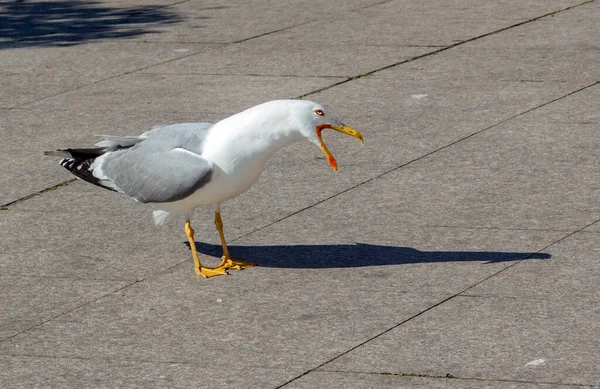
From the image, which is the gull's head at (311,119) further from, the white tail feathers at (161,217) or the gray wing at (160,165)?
the white tail feathers at (161,217)

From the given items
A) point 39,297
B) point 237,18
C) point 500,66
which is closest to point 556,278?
point 39,297

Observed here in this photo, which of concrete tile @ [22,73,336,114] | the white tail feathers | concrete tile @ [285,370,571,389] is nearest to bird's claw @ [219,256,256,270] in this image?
the white tail feathers

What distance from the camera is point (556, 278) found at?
652cm

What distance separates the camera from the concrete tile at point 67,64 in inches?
451

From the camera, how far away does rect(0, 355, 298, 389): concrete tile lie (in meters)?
5.50

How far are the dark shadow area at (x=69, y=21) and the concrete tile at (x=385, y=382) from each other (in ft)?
28.3

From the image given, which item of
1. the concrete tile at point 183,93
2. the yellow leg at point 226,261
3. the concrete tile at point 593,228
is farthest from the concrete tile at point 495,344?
the concrete tile at point 183,93

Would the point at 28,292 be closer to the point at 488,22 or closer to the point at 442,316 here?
the point at 442,316

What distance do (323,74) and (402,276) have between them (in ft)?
16.3

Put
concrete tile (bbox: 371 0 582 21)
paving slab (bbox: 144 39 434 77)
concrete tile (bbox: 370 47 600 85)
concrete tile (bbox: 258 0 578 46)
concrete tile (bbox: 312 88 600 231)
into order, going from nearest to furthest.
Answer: concrete tile (bbox: 312 88 600 231) < concrete tile (bbox: 370 47 600 85) < paving slab (bbox: 144 39 434 77) < concrete tile (bbox: 258 0 578 46) < concrete tile (bbox: 371 0 582 21)

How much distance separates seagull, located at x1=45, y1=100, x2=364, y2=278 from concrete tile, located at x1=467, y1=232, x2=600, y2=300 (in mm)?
1143

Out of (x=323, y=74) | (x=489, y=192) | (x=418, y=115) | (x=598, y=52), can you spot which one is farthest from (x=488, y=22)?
(x=489, y=192)

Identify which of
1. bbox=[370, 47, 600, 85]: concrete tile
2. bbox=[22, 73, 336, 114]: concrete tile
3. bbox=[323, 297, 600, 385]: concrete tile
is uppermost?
bbox=[323, 297, 600, 385]: concrete tile

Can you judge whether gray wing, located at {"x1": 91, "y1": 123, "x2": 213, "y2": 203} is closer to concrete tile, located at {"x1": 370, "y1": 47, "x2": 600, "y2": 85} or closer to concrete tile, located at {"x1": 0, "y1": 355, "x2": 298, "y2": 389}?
concrete tile, located at {"x1": 0, "y1": 355, "x2": 298, "y2": 389}
